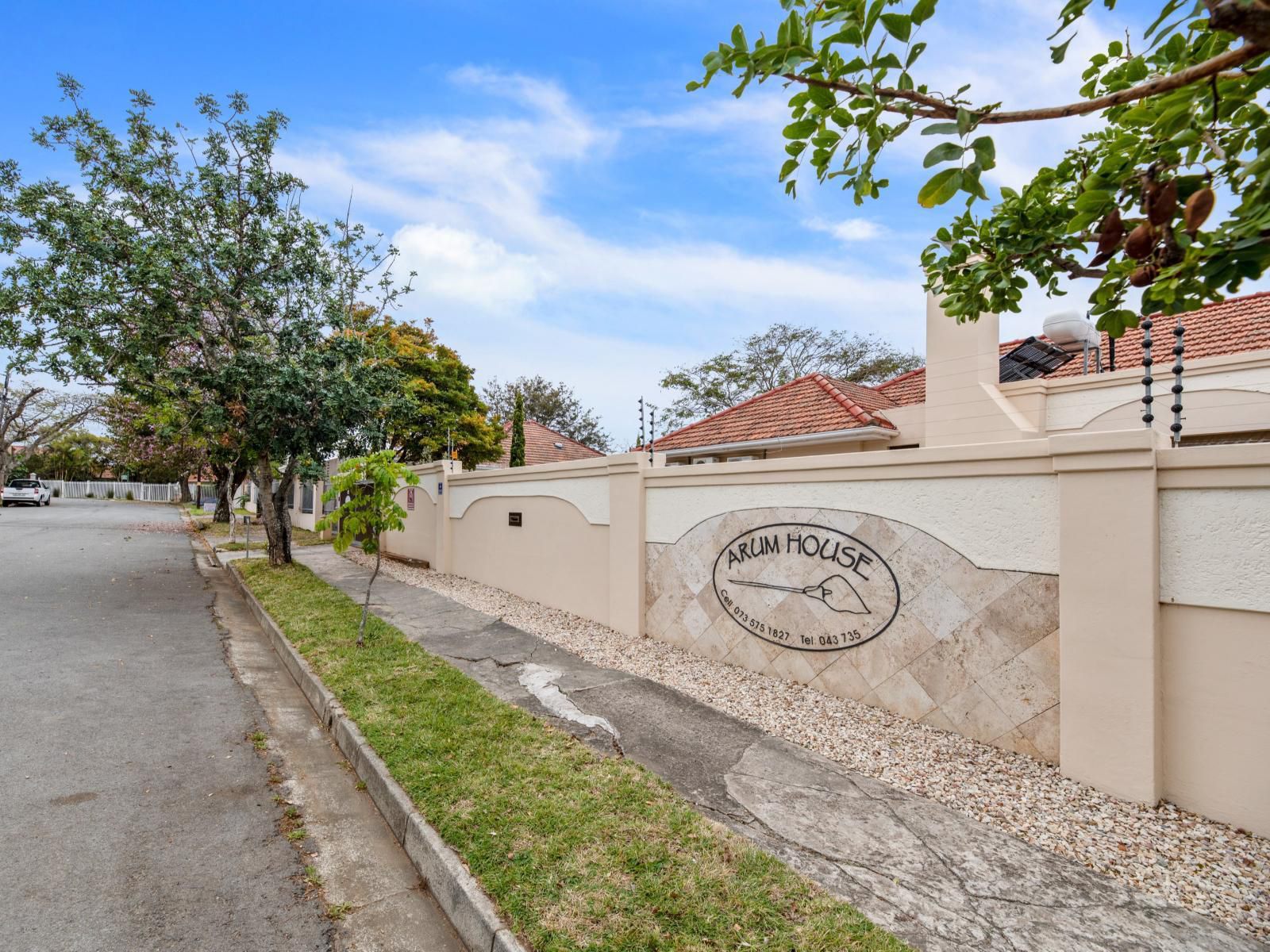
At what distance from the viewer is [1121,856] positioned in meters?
2.97

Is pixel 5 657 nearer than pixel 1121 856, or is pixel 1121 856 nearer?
pixel 1121 856

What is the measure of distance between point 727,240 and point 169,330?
1026 cm

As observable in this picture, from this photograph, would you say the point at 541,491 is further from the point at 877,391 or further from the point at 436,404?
the point at 436,404

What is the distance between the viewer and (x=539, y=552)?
9.27 metres

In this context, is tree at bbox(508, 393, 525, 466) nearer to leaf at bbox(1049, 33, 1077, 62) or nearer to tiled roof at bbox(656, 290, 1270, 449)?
tiled roof at bbox(656, 290, 1270, 449)

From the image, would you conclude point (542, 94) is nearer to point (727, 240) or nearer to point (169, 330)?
point (727, 240)

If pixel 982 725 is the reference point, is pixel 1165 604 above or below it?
above

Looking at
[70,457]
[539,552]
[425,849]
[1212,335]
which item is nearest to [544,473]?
[539,552]

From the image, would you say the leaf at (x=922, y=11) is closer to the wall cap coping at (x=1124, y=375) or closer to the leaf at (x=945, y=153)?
the leaf at (x=945, y=153)

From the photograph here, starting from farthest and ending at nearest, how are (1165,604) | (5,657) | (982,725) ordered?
(5,657) → (982,725) → (1165,604)

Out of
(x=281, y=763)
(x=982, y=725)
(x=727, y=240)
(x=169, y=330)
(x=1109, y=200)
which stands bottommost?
(x=281, y=763)

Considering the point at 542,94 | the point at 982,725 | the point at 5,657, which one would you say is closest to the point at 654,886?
the point at 982,725

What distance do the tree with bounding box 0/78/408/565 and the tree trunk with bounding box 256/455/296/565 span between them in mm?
543

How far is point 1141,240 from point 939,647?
11.2 ft
